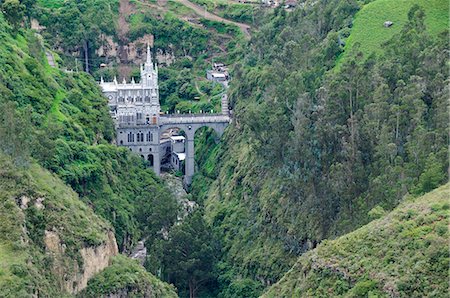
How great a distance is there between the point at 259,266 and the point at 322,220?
8.36m

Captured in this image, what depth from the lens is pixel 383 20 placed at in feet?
317

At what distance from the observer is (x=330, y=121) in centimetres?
7969

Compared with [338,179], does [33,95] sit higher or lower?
higher

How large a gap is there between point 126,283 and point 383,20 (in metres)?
37.4

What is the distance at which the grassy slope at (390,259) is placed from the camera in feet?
178

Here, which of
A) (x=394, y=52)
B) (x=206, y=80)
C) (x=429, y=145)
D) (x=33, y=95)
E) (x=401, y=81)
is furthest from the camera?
(x=206, y=80)

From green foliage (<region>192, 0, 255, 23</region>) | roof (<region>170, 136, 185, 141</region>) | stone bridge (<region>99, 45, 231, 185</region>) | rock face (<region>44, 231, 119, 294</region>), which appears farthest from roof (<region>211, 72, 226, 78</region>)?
rock face (<region>44, 231, 119, 294</region>)

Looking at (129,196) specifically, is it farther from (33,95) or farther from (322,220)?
(322,220)

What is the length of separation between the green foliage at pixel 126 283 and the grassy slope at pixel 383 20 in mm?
27851

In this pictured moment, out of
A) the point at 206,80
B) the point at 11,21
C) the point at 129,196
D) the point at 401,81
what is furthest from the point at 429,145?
the point at 206,80

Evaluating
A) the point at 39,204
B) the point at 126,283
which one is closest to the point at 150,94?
the point at 126,283

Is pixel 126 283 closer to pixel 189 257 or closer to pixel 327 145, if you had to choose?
pixel 189 257

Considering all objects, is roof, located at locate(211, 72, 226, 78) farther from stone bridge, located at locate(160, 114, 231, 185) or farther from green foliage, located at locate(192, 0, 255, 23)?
stone bridge, located at locate(160, 114, 231, 185)

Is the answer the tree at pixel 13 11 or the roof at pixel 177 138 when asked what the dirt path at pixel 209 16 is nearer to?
the roof at pixel 177 138
